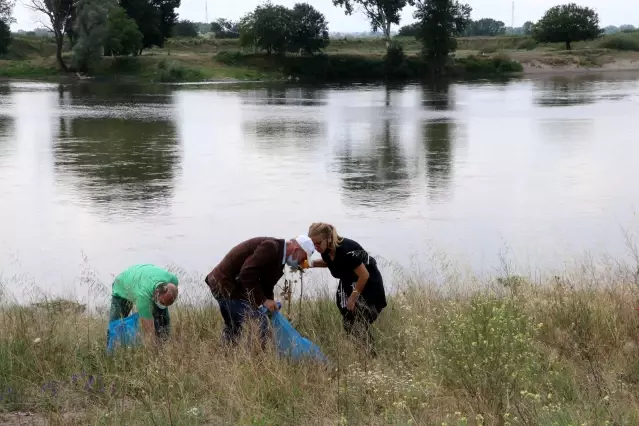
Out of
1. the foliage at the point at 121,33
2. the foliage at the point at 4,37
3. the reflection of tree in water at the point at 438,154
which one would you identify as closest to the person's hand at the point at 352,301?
the reflection of tree in water at the point at 438,154

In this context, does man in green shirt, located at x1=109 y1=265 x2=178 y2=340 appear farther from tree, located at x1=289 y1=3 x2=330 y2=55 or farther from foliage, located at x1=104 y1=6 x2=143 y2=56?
tree, located at x1=289 y1=3 x2=330 y2=55

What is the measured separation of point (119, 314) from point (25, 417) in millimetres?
2086

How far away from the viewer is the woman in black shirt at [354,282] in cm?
741

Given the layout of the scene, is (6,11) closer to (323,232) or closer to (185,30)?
(185,30)

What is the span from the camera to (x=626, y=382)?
6.08 metres

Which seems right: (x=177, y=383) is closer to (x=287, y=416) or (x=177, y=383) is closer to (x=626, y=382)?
(x=287, y=416)

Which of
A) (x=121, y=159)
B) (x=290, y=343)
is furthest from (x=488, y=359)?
(x=121, y=159)

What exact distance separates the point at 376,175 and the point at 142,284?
13702mm

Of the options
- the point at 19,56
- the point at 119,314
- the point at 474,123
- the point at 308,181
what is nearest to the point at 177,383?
the point at 119,314

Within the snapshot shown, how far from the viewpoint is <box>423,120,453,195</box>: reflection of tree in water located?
Result: 754 inches

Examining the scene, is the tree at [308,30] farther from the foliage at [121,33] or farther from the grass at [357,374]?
the grass at [357,374]

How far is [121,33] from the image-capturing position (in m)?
73.2

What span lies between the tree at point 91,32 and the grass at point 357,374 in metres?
67.9

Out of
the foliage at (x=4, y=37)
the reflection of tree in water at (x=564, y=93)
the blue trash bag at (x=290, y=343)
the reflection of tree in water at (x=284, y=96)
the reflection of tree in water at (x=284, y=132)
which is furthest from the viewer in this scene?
the foliage at (x=4, y=37)
